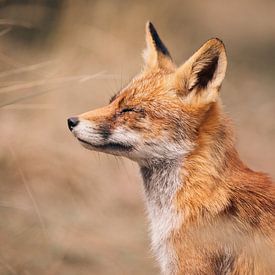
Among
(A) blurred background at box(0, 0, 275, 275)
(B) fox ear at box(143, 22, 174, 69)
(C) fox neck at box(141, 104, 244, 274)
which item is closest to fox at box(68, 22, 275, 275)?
(C) fox neck at box(141, 104, 244, 274)

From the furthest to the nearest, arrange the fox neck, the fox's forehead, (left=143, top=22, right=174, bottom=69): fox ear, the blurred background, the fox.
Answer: the blurred background → (left=143, top=22, right=174, bottom=69): fox ear → the fox's forehead → the fox neck → the fox

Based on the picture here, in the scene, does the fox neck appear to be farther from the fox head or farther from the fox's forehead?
the fox's forehead

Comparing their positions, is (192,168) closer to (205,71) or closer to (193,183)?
(193,183)

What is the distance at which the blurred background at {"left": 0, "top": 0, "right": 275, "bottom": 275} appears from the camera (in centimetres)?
760

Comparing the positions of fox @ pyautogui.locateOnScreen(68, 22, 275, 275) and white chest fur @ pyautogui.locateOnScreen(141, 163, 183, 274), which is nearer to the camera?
fox @ pyautogui.locateOnScreen(68, 22, 275, 275)

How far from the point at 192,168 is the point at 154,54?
89cm

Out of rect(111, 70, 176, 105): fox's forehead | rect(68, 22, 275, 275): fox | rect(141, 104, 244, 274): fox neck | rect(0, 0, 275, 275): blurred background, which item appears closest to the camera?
rect(68, 22, 275, 275): fox

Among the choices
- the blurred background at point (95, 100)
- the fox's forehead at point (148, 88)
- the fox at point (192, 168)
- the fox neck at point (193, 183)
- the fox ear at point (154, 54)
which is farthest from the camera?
the blurred background at point (95, 100)

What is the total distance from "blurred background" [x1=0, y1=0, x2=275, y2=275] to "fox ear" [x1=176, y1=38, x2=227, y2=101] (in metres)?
1.81

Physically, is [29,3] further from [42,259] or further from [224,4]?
[42,259]

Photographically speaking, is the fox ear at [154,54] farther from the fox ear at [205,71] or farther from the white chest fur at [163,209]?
the white chest fur at [163,209]

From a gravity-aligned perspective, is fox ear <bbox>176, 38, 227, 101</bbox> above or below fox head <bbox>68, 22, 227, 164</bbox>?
above

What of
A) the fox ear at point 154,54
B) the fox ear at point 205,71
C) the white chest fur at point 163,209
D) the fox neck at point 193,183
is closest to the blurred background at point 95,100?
the fox ear at point 154,54

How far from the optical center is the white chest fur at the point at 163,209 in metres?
5.70
